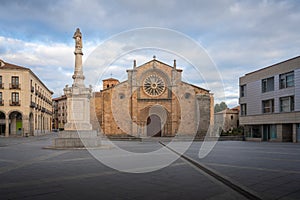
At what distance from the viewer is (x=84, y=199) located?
574 centimetres

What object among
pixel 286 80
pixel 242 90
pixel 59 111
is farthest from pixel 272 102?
pixel 59 111

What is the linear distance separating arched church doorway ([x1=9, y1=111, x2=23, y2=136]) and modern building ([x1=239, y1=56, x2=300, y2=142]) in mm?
34279

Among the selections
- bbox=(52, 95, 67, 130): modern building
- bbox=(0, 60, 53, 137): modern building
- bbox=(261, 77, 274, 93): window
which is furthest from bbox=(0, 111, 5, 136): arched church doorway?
bbox=(52, 95, 67, 130): modern building

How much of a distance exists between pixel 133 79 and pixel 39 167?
104 ft

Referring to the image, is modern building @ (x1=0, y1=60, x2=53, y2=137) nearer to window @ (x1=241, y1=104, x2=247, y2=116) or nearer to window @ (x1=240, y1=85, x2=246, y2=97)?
window @ (x1=241, y1=104, x2=247, y2=116)

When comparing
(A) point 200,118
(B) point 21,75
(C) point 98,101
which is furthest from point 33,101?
(A) point 200,118

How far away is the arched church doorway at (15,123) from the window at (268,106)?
3631 centimetres

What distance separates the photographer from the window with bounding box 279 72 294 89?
3000cm

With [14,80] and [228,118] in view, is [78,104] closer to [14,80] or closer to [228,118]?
[14,80]

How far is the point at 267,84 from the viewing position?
3350 cm

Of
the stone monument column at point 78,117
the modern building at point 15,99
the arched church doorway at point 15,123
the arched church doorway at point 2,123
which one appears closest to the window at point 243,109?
the stone monument column at point 78,117

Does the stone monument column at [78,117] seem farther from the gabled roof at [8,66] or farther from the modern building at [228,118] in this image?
the modern building at [228,118]

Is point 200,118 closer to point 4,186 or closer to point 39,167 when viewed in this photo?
point 39,167

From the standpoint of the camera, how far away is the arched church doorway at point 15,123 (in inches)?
1830
